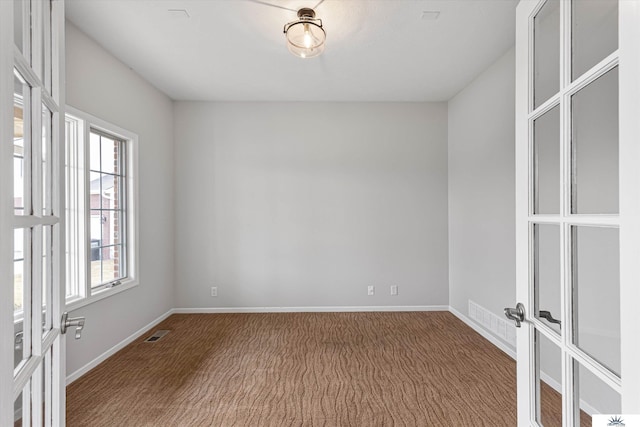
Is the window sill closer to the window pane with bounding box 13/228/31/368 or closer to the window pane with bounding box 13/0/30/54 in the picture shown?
the window pane with bounding box 13/228/31/368

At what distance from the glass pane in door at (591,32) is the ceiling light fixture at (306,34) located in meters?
1.75

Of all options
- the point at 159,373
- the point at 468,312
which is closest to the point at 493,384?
the point at 468,312

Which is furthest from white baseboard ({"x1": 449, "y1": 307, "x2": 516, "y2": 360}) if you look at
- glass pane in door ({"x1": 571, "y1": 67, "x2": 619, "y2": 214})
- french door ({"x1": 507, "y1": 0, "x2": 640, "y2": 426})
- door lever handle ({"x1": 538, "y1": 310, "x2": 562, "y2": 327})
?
glass pane in door ({"x1": 571, "y1": 67, "x2": 619, "y2": 214})

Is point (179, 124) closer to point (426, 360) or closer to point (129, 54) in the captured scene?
point (129, 54)

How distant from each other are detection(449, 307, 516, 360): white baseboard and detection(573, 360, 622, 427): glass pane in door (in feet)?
7.51

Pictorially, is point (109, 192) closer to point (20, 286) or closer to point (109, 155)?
point (109, 155)

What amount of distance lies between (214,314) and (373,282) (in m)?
2.11

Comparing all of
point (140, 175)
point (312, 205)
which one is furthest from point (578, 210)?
point (140, 175)

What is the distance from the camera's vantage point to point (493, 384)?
2414mm

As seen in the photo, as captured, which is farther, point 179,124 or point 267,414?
point 179,124

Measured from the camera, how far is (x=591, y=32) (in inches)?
32.7

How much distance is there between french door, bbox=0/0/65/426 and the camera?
2.09ft

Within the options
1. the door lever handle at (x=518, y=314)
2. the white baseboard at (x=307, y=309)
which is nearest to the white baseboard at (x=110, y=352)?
the white baseboard at (x=307, y=309)

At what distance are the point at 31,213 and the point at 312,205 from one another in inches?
135
